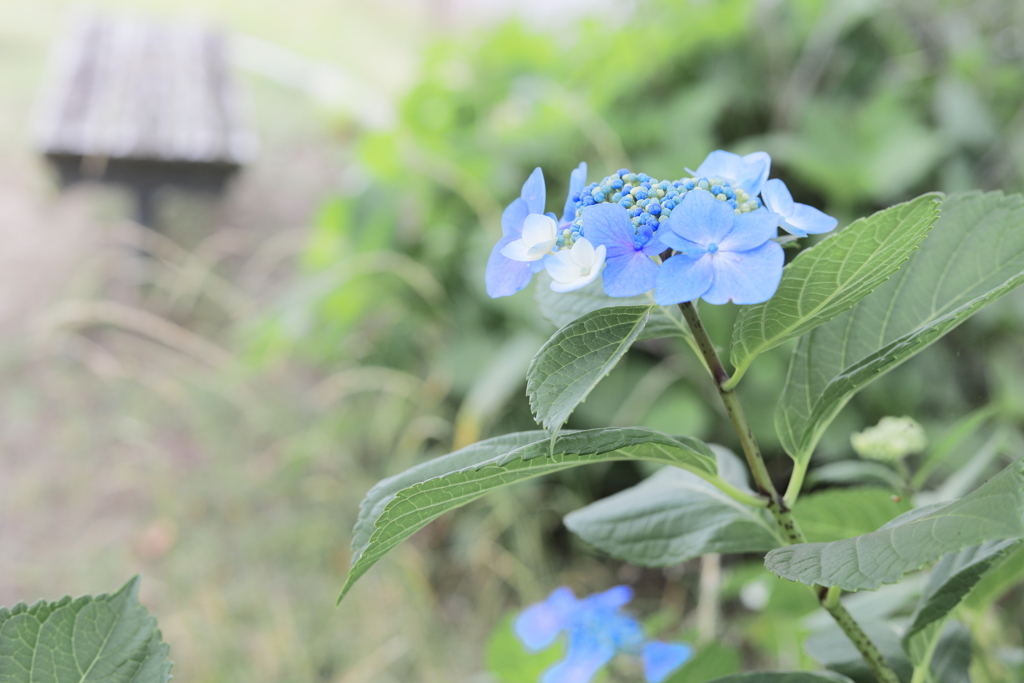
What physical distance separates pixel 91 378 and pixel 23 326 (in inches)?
11.8

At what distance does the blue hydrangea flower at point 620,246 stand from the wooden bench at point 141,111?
2.02 m

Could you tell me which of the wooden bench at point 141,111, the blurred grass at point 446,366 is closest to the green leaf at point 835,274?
the blurred grass at point 446,366

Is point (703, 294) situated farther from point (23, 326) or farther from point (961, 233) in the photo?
point (23, 326)

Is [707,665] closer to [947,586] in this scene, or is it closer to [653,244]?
[947,586]

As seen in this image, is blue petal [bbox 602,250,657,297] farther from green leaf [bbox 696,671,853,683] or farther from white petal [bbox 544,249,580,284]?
green leaf [bbox 696,671,853,683]

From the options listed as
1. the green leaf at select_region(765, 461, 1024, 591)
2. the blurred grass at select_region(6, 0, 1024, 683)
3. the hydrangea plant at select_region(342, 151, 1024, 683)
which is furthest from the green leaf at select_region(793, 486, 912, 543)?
the blurred grass at select_region(6, 0, 1024, 683)

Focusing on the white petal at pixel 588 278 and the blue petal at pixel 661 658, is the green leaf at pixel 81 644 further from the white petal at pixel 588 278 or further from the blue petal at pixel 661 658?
the blue petal at pixel 661 658

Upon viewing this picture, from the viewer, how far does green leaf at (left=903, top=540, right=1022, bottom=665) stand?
0.27 m

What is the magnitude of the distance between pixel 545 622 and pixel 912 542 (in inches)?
12.5

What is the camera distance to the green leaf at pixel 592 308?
304 millimetres

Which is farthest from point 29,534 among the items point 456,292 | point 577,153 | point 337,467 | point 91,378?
point 577,153

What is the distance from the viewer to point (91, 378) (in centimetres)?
184

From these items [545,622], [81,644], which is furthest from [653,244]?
[545,622]

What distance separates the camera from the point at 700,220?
0.24m
